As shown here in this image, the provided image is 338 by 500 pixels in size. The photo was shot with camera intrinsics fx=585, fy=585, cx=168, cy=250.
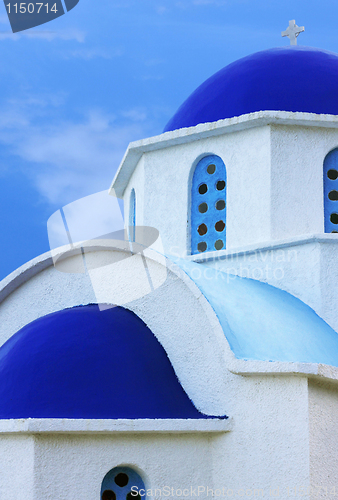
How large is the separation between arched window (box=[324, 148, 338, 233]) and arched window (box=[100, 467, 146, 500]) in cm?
422

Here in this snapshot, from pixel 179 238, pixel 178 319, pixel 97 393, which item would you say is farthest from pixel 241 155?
pixel 97 393

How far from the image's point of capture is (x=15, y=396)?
16.1 ft

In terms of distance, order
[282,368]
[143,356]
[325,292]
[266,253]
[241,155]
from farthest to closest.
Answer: [241,155] → [266,253] → [325,292] → [143,356] → [282,368]

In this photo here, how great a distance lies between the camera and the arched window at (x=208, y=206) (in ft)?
26.1

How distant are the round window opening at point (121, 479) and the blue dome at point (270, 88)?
5.04 meters

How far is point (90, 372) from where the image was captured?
16.4 ft

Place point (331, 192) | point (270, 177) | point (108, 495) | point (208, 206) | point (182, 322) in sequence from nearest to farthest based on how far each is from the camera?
point (108, 495) < point (182, 322) < point (270, 177) < point (331, 192) < point (208, 206)

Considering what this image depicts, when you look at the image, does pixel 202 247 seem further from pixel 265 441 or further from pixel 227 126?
pixel 265 441

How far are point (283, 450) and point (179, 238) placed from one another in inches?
153

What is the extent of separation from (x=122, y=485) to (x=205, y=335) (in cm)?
148

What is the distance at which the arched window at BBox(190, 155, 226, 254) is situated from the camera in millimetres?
7953

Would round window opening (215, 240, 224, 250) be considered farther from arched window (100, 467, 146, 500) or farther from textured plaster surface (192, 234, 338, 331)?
arched window (100, 467, 146, 500)

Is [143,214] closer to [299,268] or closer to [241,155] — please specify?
[241,155]

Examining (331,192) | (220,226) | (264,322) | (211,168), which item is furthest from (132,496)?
(331,192)
